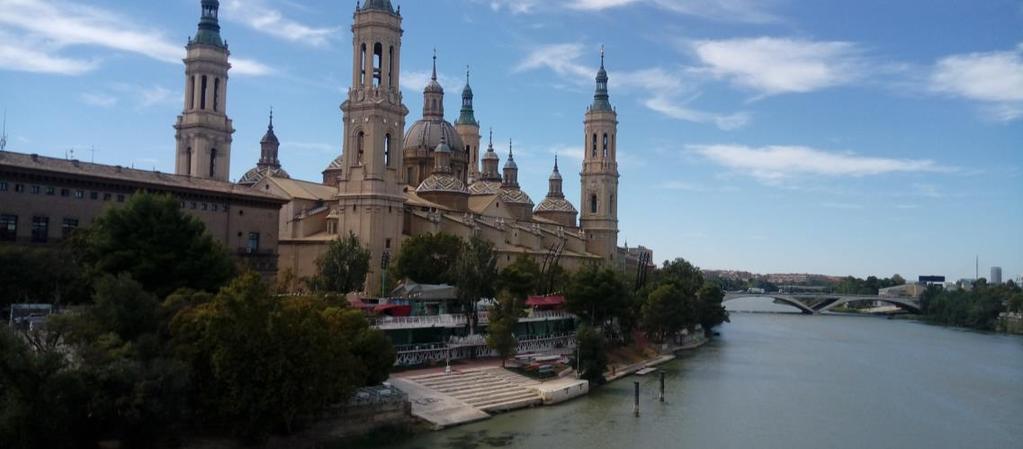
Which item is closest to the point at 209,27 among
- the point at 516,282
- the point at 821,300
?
the point at 516,282

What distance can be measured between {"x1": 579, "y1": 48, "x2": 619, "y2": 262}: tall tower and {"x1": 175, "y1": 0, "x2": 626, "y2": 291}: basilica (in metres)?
6.83

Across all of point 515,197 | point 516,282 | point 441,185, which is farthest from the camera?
point 515,197

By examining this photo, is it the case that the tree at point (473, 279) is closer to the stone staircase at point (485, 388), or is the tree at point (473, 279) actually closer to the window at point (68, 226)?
the stone staircase at point (485, 388)

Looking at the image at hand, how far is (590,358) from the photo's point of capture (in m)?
39.9

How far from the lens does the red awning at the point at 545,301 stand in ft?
161

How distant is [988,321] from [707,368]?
179ft

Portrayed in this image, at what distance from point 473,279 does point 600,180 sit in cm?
4062

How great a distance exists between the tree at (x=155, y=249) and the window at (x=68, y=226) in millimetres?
5246

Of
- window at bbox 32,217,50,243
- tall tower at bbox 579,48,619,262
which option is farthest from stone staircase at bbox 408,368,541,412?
tall tower at bbox 579,48,619,262

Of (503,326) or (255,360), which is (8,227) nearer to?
(255,360)

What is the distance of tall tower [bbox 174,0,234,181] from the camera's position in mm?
56969

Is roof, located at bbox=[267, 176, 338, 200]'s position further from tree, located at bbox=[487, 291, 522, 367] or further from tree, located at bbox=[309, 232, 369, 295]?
tree, located at bbox=[487, 291, 522, 367]

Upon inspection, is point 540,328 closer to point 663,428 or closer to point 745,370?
point 745,370

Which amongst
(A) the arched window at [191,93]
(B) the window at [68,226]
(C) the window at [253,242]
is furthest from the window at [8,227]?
(A) the arched window at [191,93]
